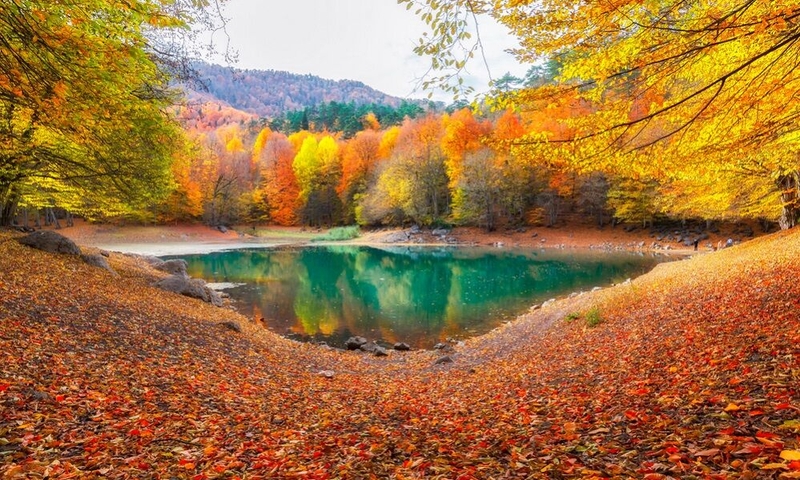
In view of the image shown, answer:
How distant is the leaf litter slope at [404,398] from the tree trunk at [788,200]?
26.0 feet

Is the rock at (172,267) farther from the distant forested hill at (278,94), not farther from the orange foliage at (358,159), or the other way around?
the distant forested hill at (278,94)

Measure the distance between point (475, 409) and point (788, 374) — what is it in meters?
3.37

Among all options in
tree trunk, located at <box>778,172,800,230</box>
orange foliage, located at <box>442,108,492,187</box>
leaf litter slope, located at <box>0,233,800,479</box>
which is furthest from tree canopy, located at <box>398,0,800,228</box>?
orange foliage, located at <box>442,108,492,187</box>

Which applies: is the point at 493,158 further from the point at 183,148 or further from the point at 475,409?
the point at 475,409

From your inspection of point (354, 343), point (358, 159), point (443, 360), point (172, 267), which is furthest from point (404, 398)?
point (358, 159)

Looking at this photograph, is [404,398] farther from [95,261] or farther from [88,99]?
[95,261]

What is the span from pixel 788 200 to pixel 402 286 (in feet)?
56.8

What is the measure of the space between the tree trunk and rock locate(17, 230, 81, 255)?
2399 cm

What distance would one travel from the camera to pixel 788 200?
16797 mm

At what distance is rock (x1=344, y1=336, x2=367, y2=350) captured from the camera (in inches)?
530

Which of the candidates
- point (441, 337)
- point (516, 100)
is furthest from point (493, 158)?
point (516, 100)

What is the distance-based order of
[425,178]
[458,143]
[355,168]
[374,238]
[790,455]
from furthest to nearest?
[355,168], [374,238], [425,178], [458,143], [790,455]

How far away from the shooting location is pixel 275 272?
29.3 meters

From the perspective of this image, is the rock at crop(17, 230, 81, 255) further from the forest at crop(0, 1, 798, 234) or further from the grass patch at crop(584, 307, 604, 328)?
the grass patch at crop(584, 307, 604, 328)
